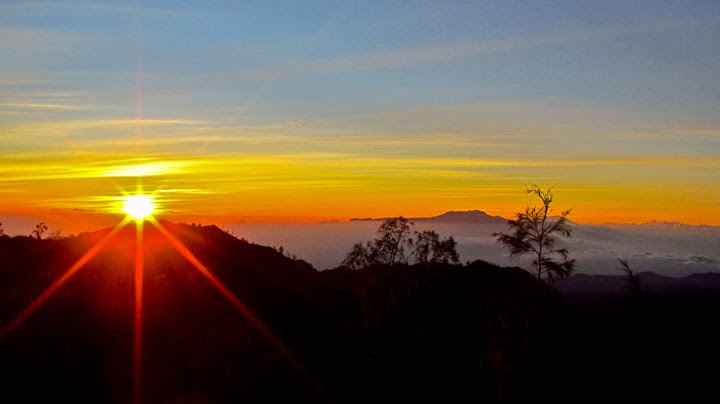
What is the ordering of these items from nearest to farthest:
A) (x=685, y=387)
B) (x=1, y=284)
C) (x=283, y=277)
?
1. (x=685, y=387)
2. (x=1, y=284)
3. (x=283, y=277)

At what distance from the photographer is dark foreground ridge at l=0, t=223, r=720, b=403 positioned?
25.3 m

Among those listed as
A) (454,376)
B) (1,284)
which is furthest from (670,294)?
(1,284)

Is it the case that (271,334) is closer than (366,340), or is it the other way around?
(366,340)

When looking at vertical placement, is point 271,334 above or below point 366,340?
above

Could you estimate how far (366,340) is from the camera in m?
29.3

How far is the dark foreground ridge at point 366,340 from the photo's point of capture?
25266mm

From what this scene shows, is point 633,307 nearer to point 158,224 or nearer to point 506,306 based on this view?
point 506,306

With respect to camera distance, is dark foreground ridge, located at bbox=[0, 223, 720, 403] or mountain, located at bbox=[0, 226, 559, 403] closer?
dark foreground ridge, located at bbox=[0, 223, 720, 403]

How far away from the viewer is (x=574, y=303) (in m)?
38.5

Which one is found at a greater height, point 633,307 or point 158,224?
point 158,224

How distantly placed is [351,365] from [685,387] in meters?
11.2

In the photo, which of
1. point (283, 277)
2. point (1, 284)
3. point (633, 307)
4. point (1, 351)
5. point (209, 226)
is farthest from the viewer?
point (209, 226)

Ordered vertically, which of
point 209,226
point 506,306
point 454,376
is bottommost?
point 454,376

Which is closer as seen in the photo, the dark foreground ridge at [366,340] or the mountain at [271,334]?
the dark foreground ridge at [366,340]
